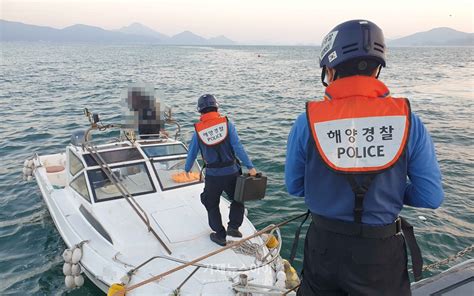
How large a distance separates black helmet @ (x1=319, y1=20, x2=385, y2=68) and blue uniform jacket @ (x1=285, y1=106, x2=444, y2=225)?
1.37 feet

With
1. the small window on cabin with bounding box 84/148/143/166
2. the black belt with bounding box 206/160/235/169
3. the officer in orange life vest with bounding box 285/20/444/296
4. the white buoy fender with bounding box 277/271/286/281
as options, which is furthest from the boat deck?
the small window on cabin with bounding box 84/148/143/166

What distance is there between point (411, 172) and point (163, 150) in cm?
568

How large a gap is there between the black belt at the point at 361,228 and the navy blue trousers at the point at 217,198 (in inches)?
126

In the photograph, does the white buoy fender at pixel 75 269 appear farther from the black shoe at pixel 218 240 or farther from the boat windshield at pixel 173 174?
the black shoe at pixel 218 240

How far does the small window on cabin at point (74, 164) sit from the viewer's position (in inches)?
267

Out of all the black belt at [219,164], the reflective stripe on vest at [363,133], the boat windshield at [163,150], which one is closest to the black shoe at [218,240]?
the black belt at [219,164]

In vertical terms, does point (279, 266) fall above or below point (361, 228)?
below

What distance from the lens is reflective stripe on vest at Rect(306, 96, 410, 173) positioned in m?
2.05

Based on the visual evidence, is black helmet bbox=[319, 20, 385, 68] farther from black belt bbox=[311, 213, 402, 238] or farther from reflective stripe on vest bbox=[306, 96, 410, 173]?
black belt bbox=[311, 213, 402, 238]

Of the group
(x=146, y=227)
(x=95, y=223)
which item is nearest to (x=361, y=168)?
(x=146, y=227)

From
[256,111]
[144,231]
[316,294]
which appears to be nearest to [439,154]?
[256,111]

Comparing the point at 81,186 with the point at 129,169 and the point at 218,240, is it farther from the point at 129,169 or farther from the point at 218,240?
the point at 218,240

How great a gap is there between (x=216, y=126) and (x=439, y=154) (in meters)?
10.9

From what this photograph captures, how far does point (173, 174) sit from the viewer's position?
23.2 ft
